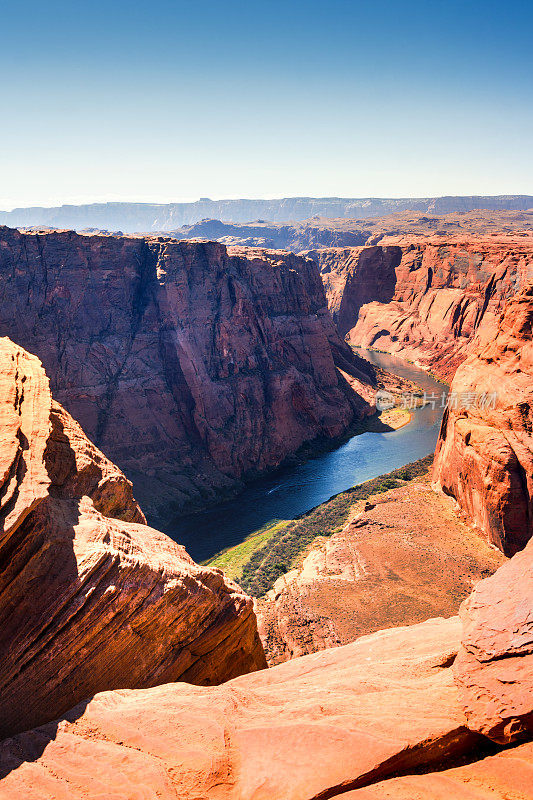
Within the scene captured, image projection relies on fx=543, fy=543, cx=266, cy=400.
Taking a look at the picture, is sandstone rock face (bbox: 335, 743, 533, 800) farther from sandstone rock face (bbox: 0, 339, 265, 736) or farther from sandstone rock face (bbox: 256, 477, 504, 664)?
sandstone rock face (bbox: 256, 477, 504, 664)

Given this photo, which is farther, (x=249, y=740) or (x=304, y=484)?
(x=304, y=484)

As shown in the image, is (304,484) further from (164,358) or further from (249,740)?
(249,740)

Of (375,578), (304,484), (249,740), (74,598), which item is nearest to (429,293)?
(304,484)

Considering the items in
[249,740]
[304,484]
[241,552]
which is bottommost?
[241,552]

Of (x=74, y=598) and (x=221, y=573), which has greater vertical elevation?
(x=74, y=598)

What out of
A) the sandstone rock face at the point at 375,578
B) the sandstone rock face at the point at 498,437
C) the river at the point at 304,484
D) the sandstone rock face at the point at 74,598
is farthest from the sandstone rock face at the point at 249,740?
the river at the point at 304,484

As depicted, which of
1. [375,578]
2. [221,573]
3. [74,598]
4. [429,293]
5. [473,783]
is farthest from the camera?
[429,293]

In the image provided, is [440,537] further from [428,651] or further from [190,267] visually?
[190,267]
